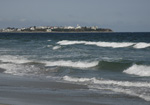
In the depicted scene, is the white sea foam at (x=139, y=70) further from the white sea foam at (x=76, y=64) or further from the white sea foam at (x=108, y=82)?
the white sea foam at (x=76, y=64)

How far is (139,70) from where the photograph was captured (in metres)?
16.6

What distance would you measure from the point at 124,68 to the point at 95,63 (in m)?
2.56

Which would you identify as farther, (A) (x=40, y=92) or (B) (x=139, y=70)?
(B) (x=139, y=70)

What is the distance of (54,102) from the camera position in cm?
939

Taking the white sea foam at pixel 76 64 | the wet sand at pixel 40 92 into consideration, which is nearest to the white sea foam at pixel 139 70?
the white sea foam at pixel 76 64

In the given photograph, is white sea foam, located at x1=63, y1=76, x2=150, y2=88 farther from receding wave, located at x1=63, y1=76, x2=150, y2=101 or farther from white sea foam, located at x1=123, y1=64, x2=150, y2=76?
white sea foam, located at x1=123, y1=64, x2=150, y2=76

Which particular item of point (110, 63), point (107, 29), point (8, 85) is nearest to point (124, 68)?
point (110, 63)

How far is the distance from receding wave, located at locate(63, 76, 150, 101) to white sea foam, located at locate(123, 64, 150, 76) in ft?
9.84

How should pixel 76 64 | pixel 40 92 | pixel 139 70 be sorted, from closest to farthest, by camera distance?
pixel 40 92
pixel 139 70
pixel 76 64

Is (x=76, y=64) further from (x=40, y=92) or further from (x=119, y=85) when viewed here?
(x=40, y=92)

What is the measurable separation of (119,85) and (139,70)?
15.2 feet

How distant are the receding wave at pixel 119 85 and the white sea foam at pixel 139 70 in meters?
3.00

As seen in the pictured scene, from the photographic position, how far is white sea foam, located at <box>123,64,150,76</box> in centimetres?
1565

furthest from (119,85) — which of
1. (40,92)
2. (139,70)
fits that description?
(139,70)
